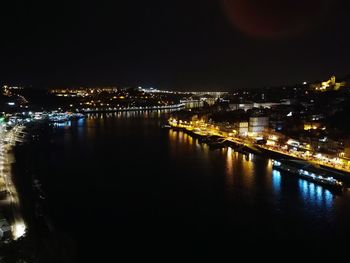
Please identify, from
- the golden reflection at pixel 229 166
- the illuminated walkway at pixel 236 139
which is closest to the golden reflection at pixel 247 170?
the golden reflection at pixel 229 166

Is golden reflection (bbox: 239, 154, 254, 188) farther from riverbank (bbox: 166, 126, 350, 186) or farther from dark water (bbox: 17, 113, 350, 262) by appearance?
riverbank (bbox: 166, 126, 350, 186)

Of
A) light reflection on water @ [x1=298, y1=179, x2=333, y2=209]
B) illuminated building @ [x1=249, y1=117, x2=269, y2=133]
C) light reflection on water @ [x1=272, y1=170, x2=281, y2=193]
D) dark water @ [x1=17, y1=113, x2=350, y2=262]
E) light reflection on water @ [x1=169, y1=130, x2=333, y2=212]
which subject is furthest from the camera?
illuminated building @ [x1=249, y1=117, x2=269, y2=133]

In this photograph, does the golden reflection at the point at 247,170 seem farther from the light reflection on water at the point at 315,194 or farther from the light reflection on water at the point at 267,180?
the light reflection on water at the point at 315,194

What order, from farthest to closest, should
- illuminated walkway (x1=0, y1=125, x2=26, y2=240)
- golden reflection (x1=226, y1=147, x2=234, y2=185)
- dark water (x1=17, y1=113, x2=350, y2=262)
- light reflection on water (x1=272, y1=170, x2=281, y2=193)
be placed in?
golden reflection (x1=226, y1=147, x2=234, y2=185)
light reflection on water (x1=272, y1=170, x2=281, y2=193)
dark water (x1=17, y1=113, x2=350, y2=262)
illuminated walkway (x1=0, y1=125, x2=26, y2=240)

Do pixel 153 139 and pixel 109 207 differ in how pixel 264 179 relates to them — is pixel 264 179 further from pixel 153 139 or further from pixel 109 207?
pixel 153 139

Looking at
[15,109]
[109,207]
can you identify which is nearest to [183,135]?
[109,207]

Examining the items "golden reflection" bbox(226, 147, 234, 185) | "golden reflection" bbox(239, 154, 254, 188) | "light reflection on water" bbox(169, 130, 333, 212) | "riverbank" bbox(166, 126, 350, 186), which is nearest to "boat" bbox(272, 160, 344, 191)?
"light reflection on water" bbox(169, 130, 333, 212)
